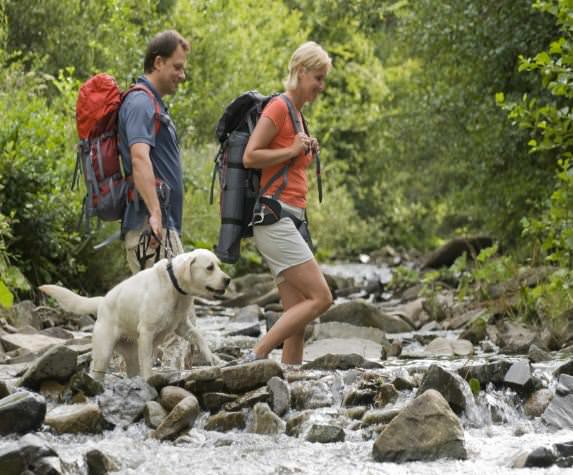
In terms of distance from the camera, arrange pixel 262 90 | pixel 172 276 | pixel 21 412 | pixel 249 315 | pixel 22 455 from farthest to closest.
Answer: pixel 262 90
pixel 249 315
pixel 172 276
pixel 21 412
pixel 22 455

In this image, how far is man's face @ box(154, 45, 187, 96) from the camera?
6.90m

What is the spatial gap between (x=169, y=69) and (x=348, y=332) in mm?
5322

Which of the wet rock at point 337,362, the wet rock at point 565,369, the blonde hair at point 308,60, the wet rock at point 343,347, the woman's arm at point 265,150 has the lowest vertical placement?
the wet rock at point 343,347

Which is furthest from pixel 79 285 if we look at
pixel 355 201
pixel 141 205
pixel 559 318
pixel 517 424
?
pixel 355 201

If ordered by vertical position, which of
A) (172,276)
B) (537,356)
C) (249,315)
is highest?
(172,276)

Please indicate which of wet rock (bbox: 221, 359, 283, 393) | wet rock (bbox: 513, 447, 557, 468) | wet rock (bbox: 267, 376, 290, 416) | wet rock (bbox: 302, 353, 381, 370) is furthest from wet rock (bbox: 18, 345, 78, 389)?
wet rock (bbox: 513, 447, 557, 468)

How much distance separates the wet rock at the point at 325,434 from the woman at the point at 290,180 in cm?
92

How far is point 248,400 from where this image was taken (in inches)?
269

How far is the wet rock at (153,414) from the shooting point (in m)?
6.61

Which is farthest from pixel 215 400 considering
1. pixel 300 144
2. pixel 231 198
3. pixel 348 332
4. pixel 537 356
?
pixel 348 332

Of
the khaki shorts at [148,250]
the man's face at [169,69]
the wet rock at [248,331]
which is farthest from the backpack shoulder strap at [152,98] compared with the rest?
the wet rock at [248,331]

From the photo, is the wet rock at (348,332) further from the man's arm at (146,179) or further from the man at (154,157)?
the man's arm at (146,179)

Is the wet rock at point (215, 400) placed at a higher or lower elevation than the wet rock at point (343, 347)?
higher

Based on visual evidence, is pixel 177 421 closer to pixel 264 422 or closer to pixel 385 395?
pixel 264 422
